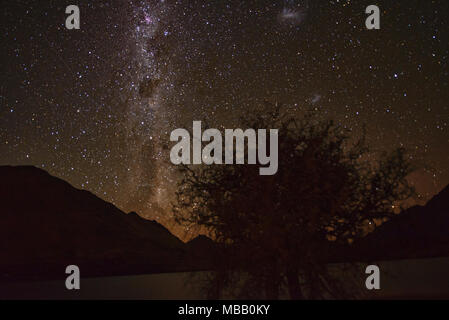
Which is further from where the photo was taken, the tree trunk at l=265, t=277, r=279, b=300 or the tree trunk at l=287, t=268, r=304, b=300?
the tree trunk at l=287, t=268, r=304, b=300

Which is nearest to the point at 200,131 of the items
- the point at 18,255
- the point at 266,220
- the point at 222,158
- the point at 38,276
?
the point at 222,158

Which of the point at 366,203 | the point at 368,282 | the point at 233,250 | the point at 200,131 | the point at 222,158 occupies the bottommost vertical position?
the point at 368,282

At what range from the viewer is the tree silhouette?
39.4ft

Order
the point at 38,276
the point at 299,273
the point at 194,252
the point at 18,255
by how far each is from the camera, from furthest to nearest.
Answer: the point at 18,255 → the point at 38,276 → the point at 194,252 → the point at 299,273

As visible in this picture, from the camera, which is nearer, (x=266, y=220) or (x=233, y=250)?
(x=266, y=220)

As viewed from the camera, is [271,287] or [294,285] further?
[294,285]

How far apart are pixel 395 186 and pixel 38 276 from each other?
175 metres

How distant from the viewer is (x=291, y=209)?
1221 centimetres

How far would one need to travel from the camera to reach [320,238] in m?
12.7

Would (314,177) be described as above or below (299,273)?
above

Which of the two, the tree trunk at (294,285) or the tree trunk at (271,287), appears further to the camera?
the tree trunk at (294,285)

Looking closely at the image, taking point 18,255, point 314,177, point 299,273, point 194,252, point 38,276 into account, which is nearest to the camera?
point 314,177

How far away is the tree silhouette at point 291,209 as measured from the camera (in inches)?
473
